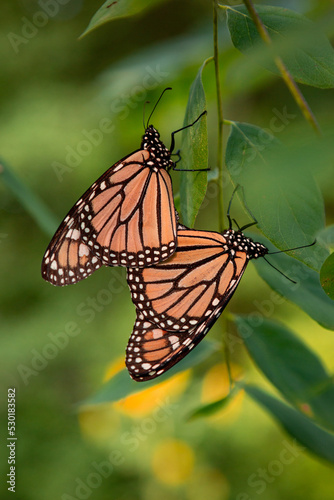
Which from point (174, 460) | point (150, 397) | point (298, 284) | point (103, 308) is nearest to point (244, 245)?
point (298, 284)

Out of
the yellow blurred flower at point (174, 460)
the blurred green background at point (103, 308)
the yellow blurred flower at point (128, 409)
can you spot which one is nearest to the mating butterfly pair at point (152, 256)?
the blurred green background at point (103, 308)

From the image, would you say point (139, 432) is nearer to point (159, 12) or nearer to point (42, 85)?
point (42, 85)

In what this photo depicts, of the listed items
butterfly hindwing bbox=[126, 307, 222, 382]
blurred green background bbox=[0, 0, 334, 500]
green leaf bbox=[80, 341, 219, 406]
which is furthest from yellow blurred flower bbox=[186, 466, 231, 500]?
butterfly hindwing bbox=[126, 307, 222, 382]

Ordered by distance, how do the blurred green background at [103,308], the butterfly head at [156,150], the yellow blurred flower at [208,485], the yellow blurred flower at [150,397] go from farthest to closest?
the yellow blurred flower at [208,485]
the yellow blurred flower at [150,397]
the blurred green background at [103,308]
the butterfly head at [156,150]

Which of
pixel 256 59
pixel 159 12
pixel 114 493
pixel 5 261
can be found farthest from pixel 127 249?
pixel 159 12

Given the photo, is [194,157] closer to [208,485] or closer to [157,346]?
[157,346]

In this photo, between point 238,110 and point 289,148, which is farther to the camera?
point 238,110

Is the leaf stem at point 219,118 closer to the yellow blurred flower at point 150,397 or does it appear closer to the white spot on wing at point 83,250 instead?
the white spot on wing at point 83,250
